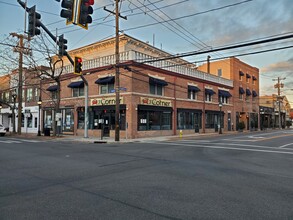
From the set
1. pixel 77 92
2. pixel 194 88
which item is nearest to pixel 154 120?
pixel 194 88

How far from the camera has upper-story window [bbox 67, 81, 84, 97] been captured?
95.5ft

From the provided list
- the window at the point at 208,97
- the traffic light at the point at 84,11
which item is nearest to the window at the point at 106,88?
the window at the point at 208,97

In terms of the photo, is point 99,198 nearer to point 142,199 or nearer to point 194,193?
point 142,199

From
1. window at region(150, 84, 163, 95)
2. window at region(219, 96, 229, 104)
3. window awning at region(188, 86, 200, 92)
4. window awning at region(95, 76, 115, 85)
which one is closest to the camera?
window awning at region(95, 76, 115, 85)

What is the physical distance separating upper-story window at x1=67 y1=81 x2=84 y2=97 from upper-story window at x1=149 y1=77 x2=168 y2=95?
838cm

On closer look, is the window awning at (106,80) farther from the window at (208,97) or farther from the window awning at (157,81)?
the window at (208,97)

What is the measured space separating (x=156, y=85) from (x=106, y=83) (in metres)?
5.64

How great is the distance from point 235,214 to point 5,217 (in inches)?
165

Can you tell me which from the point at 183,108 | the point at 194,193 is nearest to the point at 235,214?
the point at 194,193

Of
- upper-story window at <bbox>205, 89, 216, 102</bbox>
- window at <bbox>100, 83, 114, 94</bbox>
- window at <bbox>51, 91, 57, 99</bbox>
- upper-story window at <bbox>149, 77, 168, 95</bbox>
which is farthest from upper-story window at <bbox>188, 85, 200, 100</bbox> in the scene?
window at <bbox>51, 91, 57, 99</bbox>

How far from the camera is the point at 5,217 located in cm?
435

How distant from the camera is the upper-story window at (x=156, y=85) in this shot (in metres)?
26.8

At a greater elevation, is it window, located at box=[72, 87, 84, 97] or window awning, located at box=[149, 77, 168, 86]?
window awning, located at box=[149, 77, 168, 86]

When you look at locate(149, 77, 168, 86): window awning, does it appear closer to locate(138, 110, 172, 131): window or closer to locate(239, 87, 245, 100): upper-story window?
locate(138, 110, 172, 131): window
